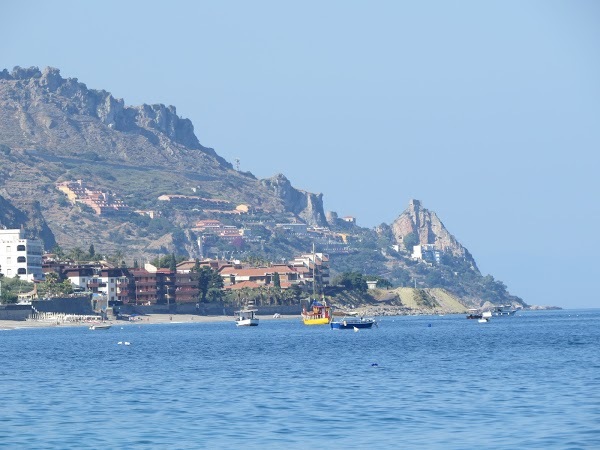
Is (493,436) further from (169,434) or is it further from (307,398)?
(307,398)

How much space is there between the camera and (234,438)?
187ft

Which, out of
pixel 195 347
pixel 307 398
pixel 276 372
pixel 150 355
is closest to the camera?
pixel 307 398

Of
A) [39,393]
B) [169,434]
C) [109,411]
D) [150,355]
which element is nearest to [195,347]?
[150,355]

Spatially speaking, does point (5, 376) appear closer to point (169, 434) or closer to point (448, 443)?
point (169, 434)

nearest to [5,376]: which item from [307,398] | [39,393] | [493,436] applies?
[39,393]

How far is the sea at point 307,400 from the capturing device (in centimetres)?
5653

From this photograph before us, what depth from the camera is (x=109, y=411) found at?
220 feet

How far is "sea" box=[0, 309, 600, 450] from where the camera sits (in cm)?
5653

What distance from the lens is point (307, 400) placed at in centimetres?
7056

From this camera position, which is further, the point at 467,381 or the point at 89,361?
the point at 89,361

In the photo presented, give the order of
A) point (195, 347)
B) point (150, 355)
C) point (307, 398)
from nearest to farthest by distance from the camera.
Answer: point (307, 398)
point (150, 355)
point (195, 347)

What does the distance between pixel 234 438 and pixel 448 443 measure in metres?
8.21

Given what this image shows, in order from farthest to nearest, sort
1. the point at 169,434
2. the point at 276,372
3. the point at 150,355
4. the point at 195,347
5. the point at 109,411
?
the point at 195,347
the point at 150,355
the point at 276,372
the point at 109,411
the point at 169,434

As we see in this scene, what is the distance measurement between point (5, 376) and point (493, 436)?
4448 cm
